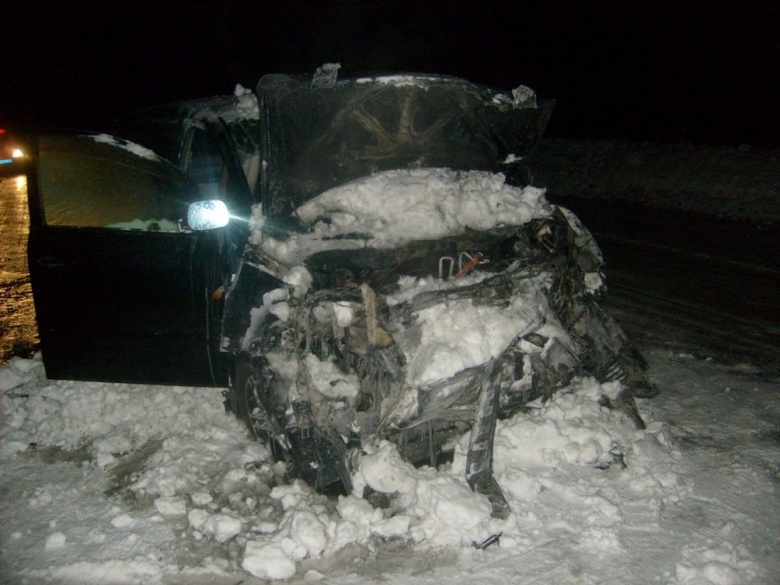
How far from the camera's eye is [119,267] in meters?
3.74

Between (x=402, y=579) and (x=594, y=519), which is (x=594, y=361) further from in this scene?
(x=402, y=579)

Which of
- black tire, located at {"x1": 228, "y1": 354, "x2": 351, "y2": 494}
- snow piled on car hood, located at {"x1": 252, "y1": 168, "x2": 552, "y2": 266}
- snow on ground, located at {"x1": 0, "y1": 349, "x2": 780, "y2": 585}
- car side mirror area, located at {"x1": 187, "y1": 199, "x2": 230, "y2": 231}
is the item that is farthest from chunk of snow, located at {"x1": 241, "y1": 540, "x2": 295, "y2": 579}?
car side mirror area, located at {"x1": 187, "y1": 199, "x2": 230, "y2": 231}

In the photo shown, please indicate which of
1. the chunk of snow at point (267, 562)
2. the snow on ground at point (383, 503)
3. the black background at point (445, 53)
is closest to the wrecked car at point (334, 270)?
the snow on ground at point (383, 503)

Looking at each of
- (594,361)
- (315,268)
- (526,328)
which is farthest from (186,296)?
(594,361)

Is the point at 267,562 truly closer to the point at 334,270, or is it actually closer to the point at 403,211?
the point at 334,270

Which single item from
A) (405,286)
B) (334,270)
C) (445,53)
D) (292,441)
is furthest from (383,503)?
(445,53)

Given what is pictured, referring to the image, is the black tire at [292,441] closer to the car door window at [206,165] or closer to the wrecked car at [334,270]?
the wrecked car at [334,270]

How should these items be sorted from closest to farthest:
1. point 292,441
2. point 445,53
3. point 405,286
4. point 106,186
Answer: point 292,441
point 405,286
point 106,186
point 445,53

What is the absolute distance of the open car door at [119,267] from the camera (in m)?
3.72

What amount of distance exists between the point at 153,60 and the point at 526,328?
34.0 metres

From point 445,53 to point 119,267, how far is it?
22869mm

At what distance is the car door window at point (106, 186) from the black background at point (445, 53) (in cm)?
39

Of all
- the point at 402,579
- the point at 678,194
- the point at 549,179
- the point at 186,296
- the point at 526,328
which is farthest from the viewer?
the point at 549,179

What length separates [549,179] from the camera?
629 inches
